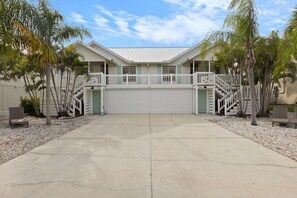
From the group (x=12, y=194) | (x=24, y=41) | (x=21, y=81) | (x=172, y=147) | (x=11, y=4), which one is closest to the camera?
(x=12, y=194)

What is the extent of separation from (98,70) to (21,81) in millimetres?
7048

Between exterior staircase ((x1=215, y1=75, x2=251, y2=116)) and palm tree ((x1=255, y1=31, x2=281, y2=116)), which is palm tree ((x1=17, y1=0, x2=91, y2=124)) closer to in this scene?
palm tree ((x1=255, y1=31, x2=281, y2=116))

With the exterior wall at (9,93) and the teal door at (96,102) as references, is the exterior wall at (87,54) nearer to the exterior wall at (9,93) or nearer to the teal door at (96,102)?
the teal door at (96,102)

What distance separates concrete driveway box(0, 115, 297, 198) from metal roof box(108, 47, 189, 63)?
15147 millimetres

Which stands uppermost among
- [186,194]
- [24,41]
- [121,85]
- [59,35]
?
[59,35]

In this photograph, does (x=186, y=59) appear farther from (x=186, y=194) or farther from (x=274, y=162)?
(x=186, y=194)

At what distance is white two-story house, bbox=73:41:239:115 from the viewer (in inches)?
687

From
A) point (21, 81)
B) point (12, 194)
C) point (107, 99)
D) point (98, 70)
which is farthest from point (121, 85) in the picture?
point (12, 194)

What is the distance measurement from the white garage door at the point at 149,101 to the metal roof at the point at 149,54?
153 inches

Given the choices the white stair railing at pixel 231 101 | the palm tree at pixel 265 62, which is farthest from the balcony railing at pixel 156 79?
the palm tree at pixel 265 62

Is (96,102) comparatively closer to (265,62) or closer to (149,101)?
(149,101)

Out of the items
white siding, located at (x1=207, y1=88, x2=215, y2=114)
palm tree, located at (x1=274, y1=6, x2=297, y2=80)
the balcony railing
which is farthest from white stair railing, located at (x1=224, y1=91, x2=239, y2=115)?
palm tree, located at (x1=274, y1=6, x2=297, y2=80)

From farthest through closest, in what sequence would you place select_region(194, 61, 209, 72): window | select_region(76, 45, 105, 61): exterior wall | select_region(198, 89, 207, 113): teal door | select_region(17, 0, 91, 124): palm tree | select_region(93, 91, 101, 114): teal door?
select_region(194, 61, 209, 72): window < select_region(76, 45, 105, 61): exterior wall < select_region(198, 89, 207, 113): teal door < select_region(93, 91, 101, 114): teal door < select_region(17, 0, 91, 124): palm tree

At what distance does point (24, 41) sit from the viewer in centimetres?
877
